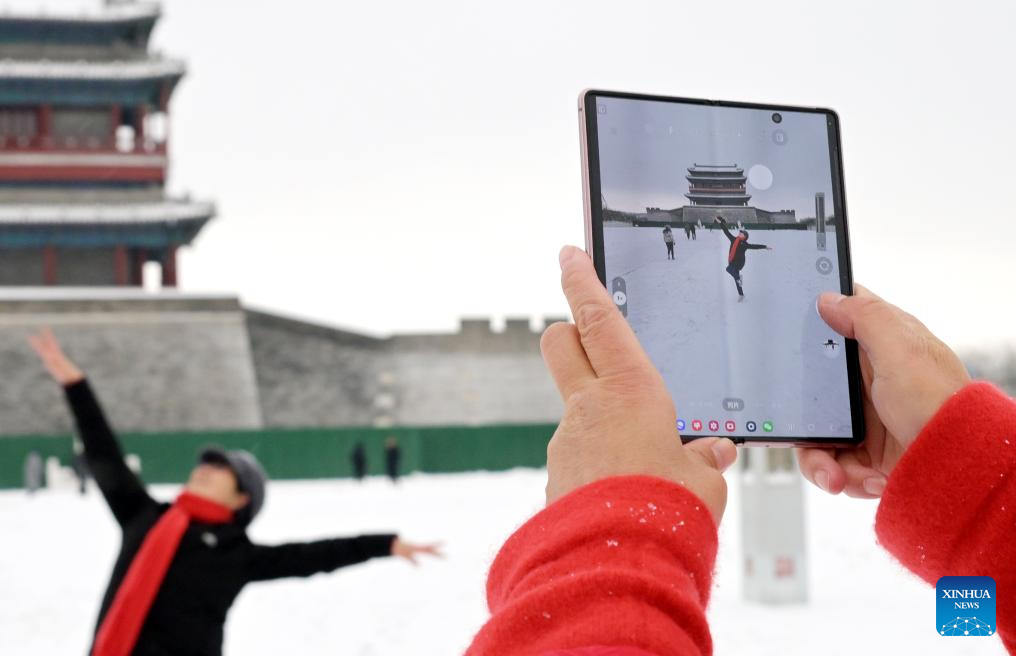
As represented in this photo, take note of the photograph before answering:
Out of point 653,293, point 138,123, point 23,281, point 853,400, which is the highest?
point 138,123

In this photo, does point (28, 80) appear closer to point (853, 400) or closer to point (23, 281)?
point (23, 281)

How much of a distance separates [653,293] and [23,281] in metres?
30.1

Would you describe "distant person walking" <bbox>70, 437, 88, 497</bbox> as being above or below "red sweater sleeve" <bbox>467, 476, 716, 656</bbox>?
below

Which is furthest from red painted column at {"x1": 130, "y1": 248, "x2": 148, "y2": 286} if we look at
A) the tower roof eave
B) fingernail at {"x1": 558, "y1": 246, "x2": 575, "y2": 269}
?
fingernail at {"x1": 558, "y1": 246, "x2": 575, "y2": 269}

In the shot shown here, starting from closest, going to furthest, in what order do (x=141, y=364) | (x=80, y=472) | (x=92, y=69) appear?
(x=80, y=472)
(x=141, y=364)
(x=92, y=69)

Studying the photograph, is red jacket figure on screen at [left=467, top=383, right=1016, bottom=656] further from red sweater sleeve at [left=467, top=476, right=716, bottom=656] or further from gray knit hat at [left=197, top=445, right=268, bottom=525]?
gray knit hat at [left=197, top=445, right=268, bottom=525]

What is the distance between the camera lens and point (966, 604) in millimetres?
1205

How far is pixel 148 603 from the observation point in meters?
3.12

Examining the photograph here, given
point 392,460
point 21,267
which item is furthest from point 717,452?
point 21,267

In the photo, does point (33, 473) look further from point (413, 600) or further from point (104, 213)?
point (413, 600)

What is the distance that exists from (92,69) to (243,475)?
28224mm

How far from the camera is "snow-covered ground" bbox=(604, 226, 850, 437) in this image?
1.30 metres

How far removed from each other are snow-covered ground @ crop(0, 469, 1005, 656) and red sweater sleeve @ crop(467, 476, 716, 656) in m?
2.68

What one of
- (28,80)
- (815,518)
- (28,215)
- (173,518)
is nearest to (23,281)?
(28,215)
